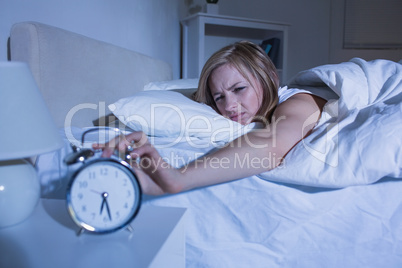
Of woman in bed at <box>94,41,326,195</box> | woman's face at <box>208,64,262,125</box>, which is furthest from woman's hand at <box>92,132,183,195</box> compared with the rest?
woman's face at <box>208,64,262,125</box>

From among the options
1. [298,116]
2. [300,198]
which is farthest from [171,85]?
[300,198]

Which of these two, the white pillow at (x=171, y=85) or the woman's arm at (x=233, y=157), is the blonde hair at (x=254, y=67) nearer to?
the woman's arm at (x=233, y=157)

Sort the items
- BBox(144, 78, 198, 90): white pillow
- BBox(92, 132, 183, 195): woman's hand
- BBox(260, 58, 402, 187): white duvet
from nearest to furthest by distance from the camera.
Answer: BBox(92, 132, 183, 195): woman's hand
BBox(260, 58, 402, 187): white duvet
BBox(144, 78, 198, 90): white pillow

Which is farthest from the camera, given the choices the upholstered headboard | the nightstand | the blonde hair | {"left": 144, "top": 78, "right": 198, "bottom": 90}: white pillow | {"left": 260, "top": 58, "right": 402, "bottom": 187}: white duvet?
{"left": 144, "top": 78, "right": 198, "bottom": 90}: white pillow

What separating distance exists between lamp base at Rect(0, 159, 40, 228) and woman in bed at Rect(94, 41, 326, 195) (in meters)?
0.14

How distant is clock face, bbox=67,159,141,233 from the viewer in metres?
0.52

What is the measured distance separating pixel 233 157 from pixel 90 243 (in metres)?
0.36

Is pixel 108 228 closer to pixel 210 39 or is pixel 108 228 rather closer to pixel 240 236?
pixel 240 236

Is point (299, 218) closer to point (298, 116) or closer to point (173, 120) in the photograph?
point (298, 116)

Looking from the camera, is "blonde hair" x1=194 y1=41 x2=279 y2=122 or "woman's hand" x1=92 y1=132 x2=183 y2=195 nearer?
"woman's hand" x1=92 y1=132 x2=183 y2=195

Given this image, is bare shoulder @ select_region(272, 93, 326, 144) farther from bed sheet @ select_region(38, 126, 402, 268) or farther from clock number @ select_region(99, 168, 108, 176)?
clock number @ select_region(99, 168, 108, 176)

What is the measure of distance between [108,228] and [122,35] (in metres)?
1.29

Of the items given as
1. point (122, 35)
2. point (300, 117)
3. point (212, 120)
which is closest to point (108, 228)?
point (212, 120)

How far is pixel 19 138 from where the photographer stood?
0.50m
